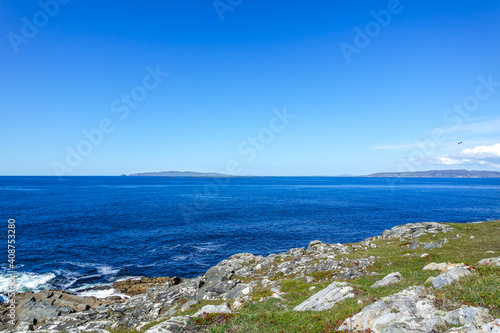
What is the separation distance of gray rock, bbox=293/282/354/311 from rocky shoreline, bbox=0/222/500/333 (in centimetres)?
7

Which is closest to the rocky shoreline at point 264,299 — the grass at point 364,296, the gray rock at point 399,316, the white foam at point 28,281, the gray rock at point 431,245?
the gray rock at point 399,316

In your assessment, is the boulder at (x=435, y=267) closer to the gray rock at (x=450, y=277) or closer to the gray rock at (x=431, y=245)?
the gray rock at (x=450, y=277)

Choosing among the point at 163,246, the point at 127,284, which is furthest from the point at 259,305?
the point at 163,246

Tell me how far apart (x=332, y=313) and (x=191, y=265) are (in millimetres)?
40603

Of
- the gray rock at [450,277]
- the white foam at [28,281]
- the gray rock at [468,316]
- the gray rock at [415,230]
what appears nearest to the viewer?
the gray rock at [468,316]

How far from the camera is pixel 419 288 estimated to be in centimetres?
1702

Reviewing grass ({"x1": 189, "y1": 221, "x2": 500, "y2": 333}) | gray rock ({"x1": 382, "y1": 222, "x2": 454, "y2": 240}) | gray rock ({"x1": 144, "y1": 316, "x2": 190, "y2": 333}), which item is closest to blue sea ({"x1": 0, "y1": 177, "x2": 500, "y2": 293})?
gray rock ({"x1": 382, "y1": 222, "x2": 454, "y2": 240})

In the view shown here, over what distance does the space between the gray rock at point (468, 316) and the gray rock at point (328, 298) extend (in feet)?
24.7

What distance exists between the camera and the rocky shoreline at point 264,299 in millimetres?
13227

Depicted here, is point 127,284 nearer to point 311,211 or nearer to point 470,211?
point 311,211

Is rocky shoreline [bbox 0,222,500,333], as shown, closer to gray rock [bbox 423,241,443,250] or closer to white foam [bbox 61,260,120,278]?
gray rock [bbox 423,241,443,250]

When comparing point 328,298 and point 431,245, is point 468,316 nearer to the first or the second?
point 328,298

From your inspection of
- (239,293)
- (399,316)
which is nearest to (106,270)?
(239,293)

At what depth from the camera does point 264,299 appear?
2328 centimetres
